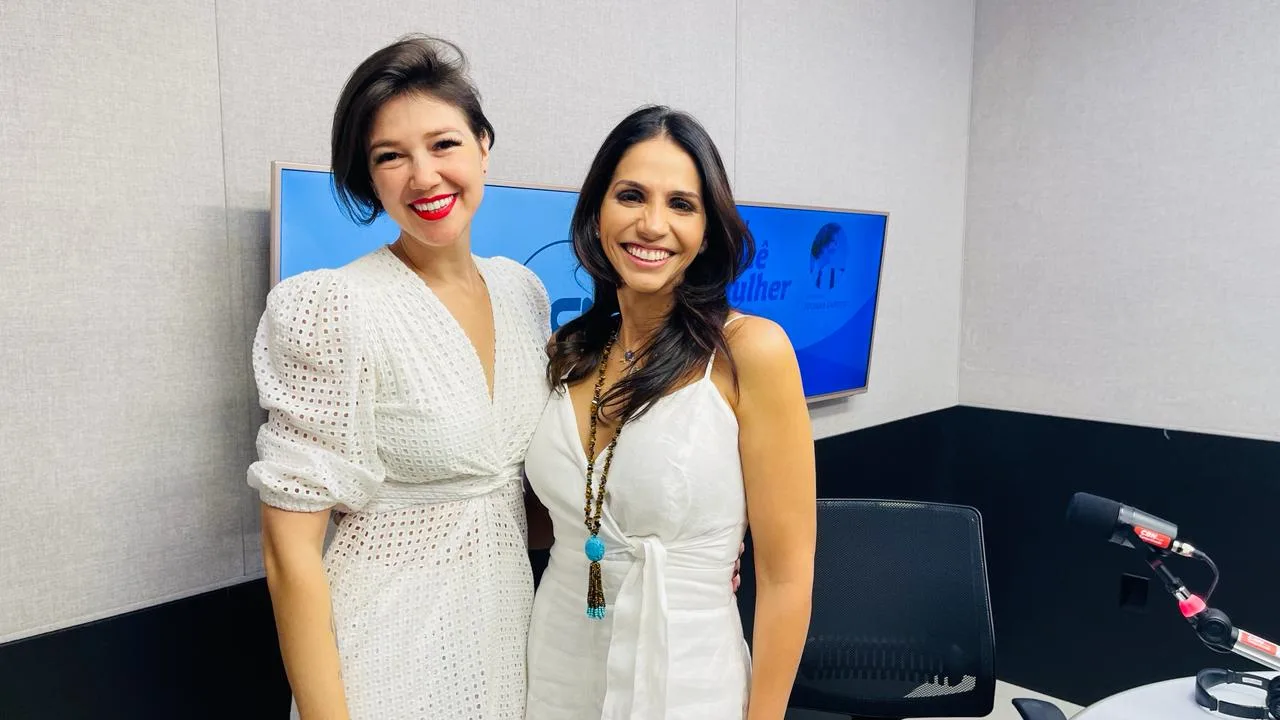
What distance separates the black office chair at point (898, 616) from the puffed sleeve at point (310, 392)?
1206 millimetres

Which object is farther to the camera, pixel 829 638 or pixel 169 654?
pixel 829 638

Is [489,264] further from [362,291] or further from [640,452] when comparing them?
[640,452]

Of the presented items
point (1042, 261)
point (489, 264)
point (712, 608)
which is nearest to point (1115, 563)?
point (1042, 261)

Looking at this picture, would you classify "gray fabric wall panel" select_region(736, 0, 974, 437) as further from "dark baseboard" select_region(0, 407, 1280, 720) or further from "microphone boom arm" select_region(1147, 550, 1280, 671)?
"microphone boom arm" select_region(1147, 550, 1280, 671)

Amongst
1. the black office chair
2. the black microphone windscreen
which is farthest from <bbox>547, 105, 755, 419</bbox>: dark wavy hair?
the black office chair

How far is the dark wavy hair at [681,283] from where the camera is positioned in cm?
142

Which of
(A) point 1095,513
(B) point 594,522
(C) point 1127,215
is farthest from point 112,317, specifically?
(C) point 1127,215

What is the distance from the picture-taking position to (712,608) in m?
1.48

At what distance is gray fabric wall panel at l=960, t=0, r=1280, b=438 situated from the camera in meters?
3.11

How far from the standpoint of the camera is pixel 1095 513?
1.47 metres

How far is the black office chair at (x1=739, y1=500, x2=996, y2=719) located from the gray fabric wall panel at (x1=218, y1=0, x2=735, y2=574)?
3.88ft

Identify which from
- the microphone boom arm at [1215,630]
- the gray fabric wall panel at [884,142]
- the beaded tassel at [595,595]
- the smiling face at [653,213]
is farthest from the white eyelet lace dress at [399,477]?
the gray fabric wall panel at [884,142]

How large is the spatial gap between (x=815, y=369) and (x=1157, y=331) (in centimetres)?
140

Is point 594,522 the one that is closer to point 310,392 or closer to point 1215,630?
point 310,392
